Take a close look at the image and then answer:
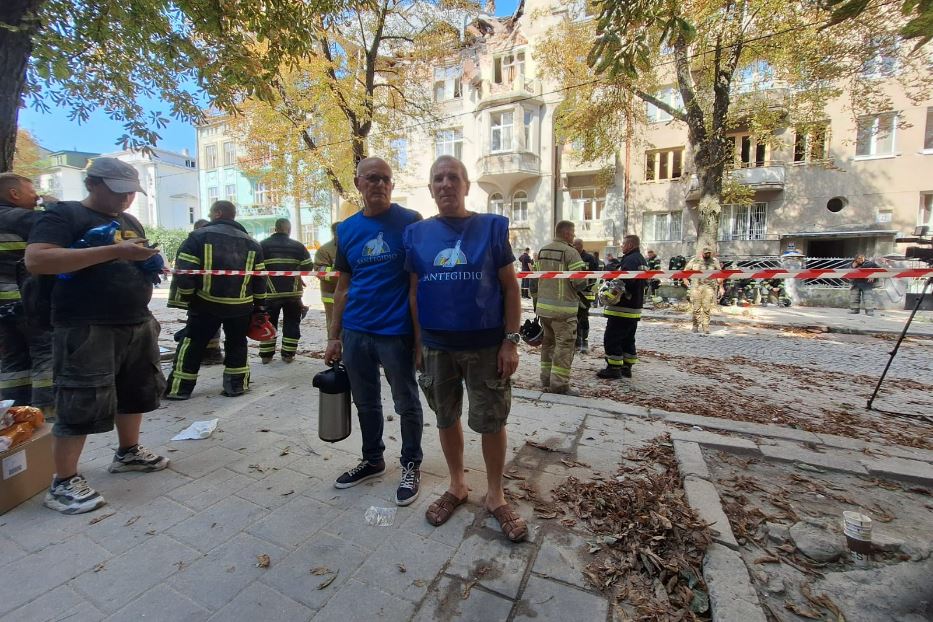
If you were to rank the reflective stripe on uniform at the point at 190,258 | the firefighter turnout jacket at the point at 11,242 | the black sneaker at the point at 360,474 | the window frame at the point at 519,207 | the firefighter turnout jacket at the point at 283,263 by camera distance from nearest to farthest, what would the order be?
the black sneaker at the point at 360,474 < the firefighter turnout jacket at the point at 11,242 < the reflective stripe on uniform at the point at 190,258 < the firefighter turnout jacket at the point at 283,263 < the window frame at the point at 519,207

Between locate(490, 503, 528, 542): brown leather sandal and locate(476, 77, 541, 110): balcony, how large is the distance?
2386 centimetres

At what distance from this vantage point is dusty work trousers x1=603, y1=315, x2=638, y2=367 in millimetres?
5902

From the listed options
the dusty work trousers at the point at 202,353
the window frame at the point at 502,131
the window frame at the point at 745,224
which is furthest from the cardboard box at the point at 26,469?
the window frame at the point at 745,224

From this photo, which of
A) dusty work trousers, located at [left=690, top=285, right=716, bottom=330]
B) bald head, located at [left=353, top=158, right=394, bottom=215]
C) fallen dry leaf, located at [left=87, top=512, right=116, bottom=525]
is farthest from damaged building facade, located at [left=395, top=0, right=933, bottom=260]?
fallen dry leaf, located at [left=87, top=512, right=116, bottom=525]

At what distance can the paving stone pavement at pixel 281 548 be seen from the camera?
1.89 meters

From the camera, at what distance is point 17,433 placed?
2.64 meters

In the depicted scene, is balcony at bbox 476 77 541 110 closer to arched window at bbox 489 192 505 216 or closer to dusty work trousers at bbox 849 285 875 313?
arched window at bbox 489 192 505 216

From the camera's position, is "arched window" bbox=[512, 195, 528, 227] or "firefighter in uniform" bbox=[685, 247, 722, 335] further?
"arched window" bbox=[512, 195, 528, 227]

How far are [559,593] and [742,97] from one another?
18.3 m

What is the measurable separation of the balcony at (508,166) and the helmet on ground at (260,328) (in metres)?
20.1

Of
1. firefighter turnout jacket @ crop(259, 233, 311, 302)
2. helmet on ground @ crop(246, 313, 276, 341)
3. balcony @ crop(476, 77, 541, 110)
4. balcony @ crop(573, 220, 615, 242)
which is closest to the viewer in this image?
helmet on ground @ crop(246, 313, 276, 341)

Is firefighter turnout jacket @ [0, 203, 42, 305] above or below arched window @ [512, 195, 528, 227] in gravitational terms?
below

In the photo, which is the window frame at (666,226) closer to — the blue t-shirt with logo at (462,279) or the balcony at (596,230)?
the balcony at (596,230)

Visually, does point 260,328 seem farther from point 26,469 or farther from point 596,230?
point 596,230
